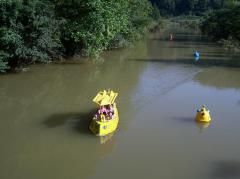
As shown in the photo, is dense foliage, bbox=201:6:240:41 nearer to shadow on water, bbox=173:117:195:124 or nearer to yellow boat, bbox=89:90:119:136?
shadow on water, bbox=173:117:195:124

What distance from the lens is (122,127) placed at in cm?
1412

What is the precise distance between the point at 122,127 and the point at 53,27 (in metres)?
11.1

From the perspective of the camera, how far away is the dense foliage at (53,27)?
20562 mm

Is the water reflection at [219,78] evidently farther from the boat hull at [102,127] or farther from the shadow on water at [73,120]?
the boat hull at [102,127]

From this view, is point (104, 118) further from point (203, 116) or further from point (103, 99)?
point (203, 116)

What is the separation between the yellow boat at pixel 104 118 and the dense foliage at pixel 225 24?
120ft

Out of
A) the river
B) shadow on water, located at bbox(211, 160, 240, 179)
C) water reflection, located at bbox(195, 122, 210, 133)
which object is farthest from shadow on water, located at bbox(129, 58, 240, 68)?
shadow on water, located at bbox(211, 160, 240, 179)

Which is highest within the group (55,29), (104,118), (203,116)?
(55,29)

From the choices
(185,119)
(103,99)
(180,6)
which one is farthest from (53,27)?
(180,6)

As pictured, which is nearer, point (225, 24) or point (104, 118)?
point (104, 118)

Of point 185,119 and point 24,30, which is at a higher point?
point 24,30

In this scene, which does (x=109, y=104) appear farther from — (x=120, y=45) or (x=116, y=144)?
(x=120, y=45)

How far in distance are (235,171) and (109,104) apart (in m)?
5.32

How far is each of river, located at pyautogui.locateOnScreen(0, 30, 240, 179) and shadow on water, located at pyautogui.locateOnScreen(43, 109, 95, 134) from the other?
0.12 ft
